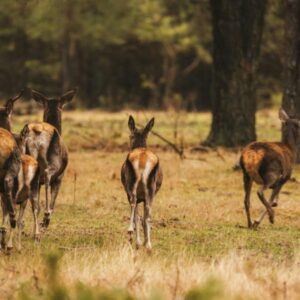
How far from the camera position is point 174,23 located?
4925 centimetres

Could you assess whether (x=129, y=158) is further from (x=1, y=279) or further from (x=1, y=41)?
(x=1, y=41)

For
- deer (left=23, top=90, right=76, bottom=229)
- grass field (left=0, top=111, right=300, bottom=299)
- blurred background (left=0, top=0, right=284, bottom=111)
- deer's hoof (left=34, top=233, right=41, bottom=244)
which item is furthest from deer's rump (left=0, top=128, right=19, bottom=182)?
blurred background (left=0, top=0, right=284, bottom=111)

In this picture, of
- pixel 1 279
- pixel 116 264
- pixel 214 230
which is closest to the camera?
pixel 1 279

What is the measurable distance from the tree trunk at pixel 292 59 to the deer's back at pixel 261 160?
17.7ft

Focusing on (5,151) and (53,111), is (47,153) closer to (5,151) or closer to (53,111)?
(53,111)

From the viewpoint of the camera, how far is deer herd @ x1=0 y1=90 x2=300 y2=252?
363 inches

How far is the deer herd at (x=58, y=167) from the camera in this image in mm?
9219

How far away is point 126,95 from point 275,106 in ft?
26.0

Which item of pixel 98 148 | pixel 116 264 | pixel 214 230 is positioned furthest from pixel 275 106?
pixel 116 264

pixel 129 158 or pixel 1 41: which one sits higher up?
pixel 1 41

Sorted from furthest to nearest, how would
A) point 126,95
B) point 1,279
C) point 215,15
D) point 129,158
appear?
point 126,95, point 215,15, point 129,158, point 1,279

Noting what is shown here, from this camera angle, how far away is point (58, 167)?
452 inches

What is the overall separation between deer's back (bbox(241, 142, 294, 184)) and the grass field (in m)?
0.72

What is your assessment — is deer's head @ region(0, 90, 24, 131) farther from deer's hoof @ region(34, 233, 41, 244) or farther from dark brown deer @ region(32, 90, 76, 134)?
deer's hoof @ region(34, 233, 41, 244)
